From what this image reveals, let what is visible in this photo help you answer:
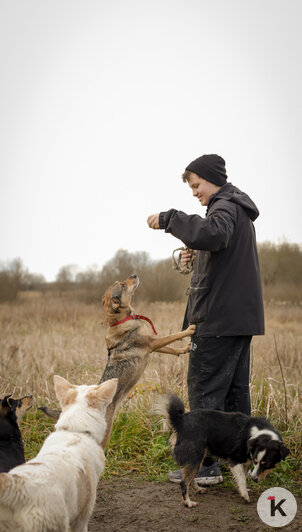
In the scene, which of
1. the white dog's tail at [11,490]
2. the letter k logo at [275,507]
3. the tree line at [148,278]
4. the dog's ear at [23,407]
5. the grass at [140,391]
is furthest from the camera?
the tree line at [148,278]

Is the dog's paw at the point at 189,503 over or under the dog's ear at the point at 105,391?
under

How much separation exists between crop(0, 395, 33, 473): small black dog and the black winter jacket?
1878 mm

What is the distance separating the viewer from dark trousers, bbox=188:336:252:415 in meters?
3.99

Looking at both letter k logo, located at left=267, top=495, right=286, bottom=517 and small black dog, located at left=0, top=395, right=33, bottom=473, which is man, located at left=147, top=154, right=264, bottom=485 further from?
small black dog, located at left=0, top=395, right=33, bottom=473

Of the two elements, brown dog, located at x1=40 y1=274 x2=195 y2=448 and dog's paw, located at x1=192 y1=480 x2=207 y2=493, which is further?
brown dog, located at x1=40 y1=274 x2=195 y2=448

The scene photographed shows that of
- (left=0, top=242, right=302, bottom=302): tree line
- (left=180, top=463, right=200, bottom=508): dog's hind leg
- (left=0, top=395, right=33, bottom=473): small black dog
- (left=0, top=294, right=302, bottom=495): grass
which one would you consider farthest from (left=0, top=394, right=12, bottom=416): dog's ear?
(left=0, top=242, right=302, bottom=302): tree line

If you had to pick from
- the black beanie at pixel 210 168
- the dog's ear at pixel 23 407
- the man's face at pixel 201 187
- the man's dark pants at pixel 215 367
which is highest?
the black beanie at pixel 210 168

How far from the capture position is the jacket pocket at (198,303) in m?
4.00

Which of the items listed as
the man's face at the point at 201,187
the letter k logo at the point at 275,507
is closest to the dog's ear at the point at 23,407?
the letter k logo at the point at 275,507

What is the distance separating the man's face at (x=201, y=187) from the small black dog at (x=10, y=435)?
8.91 feet

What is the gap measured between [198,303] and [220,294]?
0.26 metres

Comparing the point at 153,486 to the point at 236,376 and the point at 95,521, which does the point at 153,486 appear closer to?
the point at 95,521

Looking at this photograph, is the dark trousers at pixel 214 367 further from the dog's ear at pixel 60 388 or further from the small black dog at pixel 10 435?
the small black dog at pixel 10 435

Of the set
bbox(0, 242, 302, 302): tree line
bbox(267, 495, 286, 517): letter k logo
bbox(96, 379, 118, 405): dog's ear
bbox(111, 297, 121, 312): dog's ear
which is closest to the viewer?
bbox(96, 379, 118, 405): dog's ear
